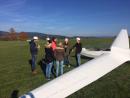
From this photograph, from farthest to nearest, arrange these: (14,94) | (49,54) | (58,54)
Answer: (58,54) < (49,54) < (14,94)

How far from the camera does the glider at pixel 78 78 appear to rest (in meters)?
3.59

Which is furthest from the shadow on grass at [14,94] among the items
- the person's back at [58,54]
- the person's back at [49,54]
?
the person's back at [58,54]

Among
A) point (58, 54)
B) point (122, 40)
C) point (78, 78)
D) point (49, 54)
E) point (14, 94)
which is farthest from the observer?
point (58, 54)

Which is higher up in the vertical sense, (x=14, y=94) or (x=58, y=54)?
(x=58, y=54)

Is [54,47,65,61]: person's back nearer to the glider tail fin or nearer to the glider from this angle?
the glider tail fin

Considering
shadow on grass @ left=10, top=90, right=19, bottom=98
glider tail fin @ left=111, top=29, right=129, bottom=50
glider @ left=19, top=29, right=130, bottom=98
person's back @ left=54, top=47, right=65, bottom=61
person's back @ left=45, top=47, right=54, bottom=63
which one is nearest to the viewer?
glider @ left=19, top=29, right=130, bottom=98

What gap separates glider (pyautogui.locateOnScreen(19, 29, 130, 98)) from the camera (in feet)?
11.8

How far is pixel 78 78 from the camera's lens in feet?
13.8

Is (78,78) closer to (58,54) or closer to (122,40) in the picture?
(122,40)

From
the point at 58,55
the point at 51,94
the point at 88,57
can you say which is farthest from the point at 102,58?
the point at 88,57

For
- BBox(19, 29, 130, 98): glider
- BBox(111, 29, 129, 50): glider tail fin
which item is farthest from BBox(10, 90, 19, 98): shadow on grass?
BBox(19, 29, 130, 98): glider

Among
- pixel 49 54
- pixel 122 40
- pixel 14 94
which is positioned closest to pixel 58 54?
pixel 49 54

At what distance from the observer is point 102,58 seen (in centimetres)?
541

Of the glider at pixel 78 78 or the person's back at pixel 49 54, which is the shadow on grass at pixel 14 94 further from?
the glider at pixel 78 78
